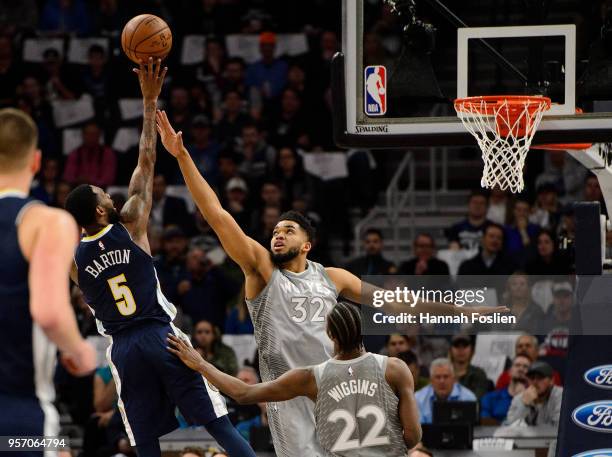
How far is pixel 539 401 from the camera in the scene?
381 inches

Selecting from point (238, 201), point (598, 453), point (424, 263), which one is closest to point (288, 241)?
point (598, 453)

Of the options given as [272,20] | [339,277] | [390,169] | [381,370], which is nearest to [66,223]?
[381,370]

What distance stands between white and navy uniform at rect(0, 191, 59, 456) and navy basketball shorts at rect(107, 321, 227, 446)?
176 cm

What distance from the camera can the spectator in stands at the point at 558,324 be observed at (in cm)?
1053

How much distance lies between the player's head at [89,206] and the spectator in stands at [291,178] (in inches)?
269

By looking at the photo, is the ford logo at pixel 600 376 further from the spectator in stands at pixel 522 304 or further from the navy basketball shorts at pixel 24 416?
the navy basketball shorts at pixel 24 416

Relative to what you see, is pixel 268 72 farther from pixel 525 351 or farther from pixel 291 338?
pixel 291 338

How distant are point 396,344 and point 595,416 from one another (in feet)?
10.8

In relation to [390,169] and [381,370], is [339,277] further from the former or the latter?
[390,169]

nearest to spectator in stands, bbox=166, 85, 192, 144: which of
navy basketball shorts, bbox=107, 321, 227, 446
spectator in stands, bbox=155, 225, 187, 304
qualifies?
spectator in stands, bbox=155, 225, 187, 304

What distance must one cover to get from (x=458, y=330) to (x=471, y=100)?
12.6ft

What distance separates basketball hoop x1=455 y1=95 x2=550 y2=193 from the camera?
7.23 meters

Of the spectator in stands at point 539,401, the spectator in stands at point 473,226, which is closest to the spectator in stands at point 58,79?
the spectator in stands at point 473,226

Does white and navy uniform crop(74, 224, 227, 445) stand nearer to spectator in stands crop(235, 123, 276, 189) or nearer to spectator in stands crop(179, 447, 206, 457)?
spectator in stands crop(179, 447, 206, 457)
